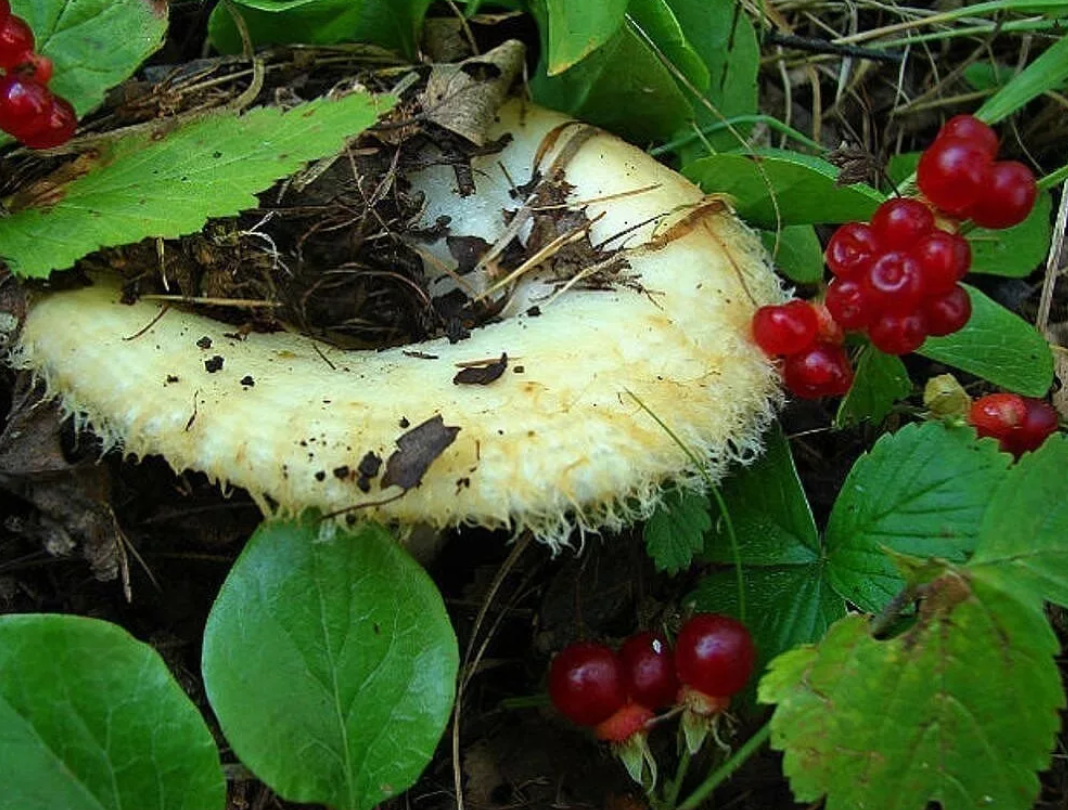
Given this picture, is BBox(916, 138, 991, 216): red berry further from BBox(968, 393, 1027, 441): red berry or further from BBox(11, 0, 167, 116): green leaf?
BBox(11, 0, 167, 116): green leaf

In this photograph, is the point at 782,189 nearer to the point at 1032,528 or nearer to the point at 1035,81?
the point at 1035,81

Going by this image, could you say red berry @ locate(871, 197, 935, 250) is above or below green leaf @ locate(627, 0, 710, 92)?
below

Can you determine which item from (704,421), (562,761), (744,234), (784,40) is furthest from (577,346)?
(784,40)

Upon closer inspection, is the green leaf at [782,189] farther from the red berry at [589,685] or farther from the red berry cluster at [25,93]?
the red berry cluster at [25,93]

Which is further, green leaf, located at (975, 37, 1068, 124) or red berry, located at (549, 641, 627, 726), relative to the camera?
green leaf, located at (975, 37, 1068, 124)

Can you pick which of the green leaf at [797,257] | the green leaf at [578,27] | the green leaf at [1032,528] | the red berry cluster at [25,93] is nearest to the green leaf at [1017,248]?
the green leaf at [797,257]

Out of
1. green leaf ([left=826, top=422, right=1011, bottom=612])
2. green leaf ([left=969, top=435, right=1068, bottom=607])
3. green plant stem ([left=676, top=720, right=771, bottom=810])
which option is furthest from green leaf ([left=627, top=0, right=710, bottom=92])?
green plant stem ([left=676, top=720, right=771, bottom=810])

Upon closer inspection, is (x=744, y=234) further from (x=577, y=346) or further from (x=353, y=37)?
(x=353, y=37)
